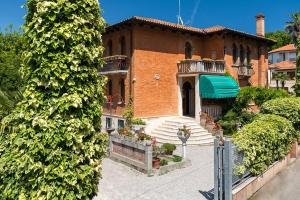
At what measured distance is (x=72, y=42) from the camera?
6.77 metres

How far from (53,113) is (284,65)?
184ft

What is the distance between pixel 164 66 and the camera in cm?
2638

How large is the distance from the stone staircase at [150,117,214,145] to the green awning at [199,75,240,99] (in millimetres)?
2831

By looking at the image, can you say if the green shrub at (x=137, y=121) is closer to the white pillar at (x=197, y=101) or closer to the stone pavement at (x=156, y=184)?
the white pillar at (x=197, y=101)

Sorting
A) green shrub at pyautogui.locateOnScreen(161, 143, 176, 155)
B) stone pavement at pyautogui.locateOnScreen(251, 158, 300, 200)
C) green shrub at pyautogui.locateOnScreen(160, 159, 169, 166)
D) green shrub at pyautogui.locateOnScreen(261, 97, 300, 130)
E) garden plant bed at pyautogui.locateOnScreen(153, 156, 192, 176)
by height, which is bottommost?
stone pavement at pyautogui.locateOnScreen(251, 158, 300, 200)

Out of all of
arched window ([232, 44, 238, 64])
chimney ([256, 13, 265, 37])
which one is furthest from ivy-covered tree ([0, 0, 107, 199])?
chimney ([256, 13, 265, 37])

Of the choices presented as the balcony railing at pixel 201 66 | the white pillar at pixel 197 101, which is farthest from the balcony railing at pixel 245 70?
the white pillar at pixel 197 101

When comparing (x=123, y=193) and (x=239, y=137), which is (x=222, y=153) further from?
(x=123, y=193)

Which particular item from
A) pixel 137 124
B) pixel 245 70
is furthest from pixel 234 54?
pixel 137 124

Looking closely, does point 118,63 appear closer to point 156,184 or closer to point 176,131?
point 176,131

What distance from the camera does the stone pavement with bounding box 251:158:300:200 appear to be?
11.7m

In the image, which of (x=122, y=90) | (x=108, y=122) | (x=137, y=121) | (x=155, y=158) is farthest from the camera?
(x=108, y=122)

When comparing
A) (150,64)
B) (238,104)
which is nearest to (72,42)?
(150,64)

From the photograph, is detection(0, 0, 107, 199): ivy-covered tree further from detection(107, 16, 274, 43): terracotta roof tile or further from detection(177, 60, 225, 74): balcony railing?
detection(177, 60, 225, 74): balcony railing
